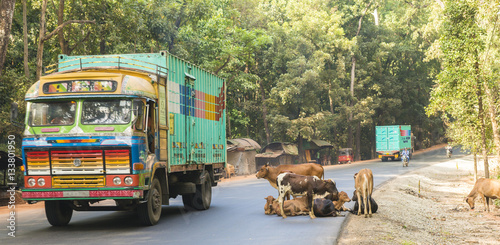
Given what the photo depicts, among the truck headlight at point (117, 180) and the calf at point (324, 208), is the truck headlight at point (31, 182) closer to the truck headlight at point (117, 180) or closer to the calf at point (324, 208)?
the truck headlight at point (117, 180)

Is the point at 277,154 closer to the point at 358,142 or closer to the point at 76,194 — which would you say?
the point at 358,142

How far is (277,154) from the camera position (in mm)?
44438

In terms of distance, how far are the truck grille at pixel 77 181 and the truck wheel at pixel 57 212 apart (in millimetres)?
1247

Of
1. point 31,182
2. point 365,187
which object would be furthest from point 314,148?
point 31,182

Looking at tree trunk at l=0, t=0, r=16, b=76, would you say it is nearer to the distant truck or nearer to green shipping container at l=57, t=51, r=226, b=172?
green shipping container at l=57, t=51, r=226, b=172

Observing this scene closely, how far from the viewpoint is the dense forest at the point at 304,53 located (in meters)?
22.3

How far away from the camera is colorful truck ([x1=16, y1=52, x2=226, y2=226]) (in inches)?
420

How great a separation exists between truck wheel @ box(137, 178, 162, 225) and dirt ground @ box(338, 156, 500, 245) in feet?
14.3

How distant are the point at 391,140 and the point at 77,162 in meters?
46.2

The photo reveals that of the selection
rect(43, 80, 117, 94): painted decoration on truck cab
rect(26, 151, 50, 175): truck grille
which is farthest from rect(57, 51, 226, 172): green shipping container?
rect(26, 151, 50, 175): truck grille

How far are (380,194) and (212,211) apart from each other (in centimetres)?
845

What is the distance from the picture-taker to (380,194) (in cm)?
2080

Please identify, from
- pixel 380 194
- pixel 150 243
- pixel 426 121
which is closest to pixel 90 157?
pixel 150 243

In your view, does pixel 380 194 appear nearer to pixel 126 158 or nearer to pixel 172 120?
Result: pixel 172 120
